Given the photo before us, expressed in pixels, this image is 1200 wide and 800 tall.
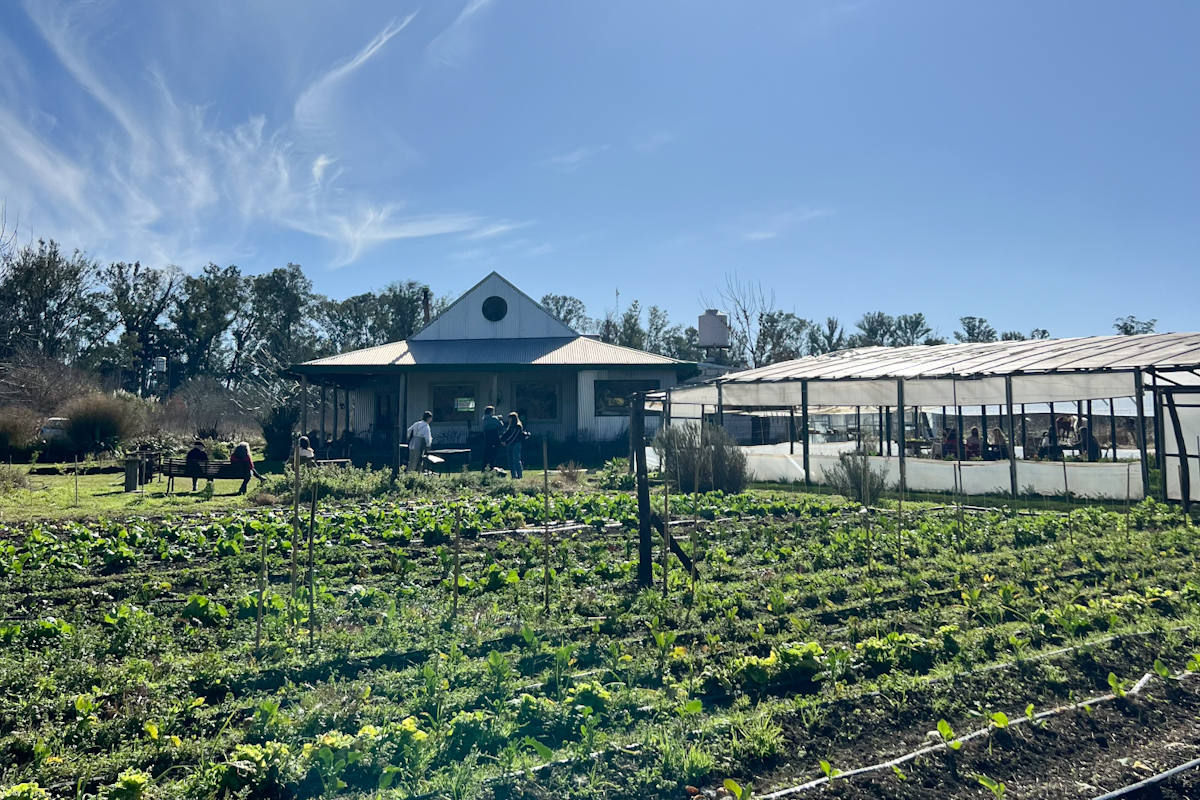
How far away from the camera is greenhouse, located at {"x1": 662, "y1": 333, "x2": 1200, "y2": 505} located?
12.2 m

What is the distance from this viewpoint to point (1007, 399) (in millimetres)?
13758

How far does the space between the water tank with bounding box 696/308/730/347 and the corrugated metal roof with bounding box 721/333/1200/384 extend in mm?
13661

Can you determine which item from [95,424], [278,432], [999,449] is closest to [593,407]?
[278,432]

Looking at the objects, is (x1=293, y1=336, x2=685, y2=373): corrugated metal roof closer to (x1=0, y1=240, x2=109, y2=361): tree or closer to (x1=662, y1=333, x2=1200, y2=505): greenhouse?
(x1=662, y1=333, x2=1200, y2=505): greenhouse

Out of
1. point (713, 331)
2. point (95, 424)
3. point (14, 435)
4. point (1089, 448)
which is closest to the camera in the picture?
point (1089, 448)

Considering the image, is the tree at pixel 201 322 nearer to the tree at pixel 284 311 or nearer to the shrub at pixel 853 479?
the tree at pixel 284 311

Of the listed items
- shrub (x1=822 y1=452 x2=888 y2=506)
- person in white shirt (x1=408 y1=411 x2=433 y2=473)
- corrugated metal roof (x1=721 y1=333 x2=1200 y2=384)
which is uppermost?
corrugated metal roof (x1=721 y1=333 x2=1200 y2=384)

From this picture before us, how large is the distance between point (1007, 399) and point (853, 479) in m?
3.15

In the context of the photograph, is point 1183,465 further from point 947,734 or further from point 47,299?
point 47,299

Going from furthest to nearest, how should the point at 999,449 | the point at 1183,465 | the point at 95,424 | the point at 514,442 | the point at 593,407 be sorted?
1. the point at 593,407
2. the point at 95,424
3. the point at 999,449
4. the point at 514,442
5. the point at 1183,465

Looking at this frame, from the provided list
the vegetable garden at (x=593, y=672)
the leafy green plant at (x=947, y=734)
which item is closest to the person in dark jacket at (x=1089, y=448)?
the vegetable garden at (x=593, y=672)

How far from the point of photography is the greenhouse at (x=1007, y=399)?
12188mm

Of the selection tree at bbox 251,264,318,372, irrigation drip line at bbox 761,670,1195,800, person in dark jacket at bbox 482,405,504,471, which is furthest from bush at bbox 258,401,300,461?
tree at bbox 251,264,318,372

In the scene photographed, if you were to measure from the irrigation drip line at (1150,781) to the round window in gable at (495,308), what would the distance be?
2486 cm
